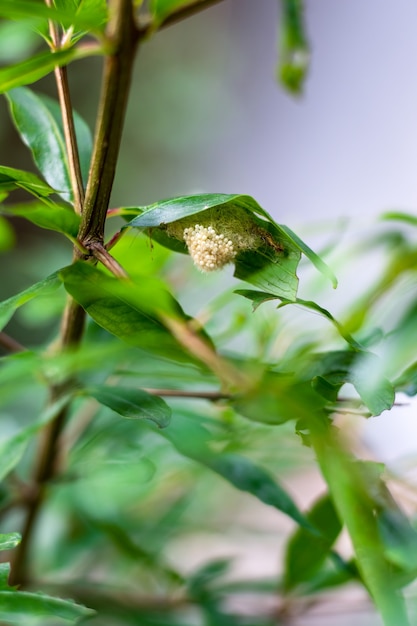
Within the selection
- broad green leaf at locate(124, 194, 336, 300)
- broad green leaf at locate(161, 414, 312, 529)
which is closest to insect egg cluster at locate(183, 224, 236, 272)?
broad green leaf at locate(124, 194, 336, 300)

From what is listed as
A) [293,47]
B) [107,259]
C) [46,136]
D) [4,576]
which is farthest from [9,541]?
[293,47]

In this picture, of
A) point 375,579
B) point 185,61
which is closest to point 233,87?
point 185,61

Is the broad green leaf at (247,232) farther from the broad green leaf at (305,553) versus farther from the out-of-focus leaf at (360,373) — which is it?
the broad green leaf at (305,553)

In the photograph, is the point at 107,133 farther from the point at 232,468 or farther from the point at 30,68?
the point at 232,468

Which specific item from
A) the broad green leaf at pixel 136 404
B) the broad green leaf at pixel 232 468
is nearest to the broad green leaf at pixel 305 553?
the broad green leaf at pixel 232 468

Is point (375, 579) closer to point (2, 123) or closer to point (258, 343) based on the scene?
point (258, 343)

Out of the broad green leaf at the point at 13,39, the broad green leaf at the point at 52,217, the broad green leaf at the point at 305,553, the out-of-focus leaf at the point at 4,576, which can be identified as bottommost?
the broad green leaf at the point at 305,553
